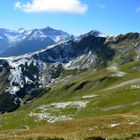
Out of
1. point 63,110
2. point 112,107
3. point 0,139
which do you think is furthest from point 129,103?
point 0,139

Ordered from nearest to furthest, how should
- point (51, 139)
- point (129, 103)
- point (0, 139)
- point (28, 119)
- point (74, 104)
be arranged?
1. point (51, 139)
2. point (0, 139)
3. point (129, 103)
4. point (28, 119)
5. point (74, 104)

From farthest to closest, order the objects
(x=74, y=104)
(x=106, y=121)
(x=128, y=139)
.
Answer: (x=74, y=104) < (x=106, y=121) < (x=128, y=139)

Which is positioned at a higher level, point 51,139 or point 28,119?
point 51,139

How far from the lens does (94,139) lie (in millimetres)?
29406

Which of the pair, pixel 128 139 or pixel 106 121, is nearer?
pixel 128 139

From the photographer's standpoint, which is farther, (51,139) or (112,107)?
(112,107)

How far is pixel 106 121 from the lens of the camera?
6016 cm

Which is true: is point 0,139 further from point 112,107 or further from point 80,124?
point 112,107

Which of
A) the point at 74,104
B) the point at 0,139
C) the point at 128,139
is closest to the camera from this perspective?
the point at 128,139

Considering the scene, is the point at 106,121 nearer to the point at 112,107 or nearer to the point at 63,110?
the point at 112,107

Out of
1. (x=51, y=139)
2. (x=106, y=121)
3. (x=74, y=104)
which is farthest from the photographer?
(x=74, y=104)

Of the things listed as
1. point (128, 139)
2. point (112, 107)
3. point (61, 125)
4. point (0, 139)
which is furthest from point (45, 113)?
point (128, 139)

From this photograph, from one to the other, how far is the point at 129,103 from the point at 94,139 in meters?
98.1

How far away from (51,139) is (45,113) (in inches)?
4434
